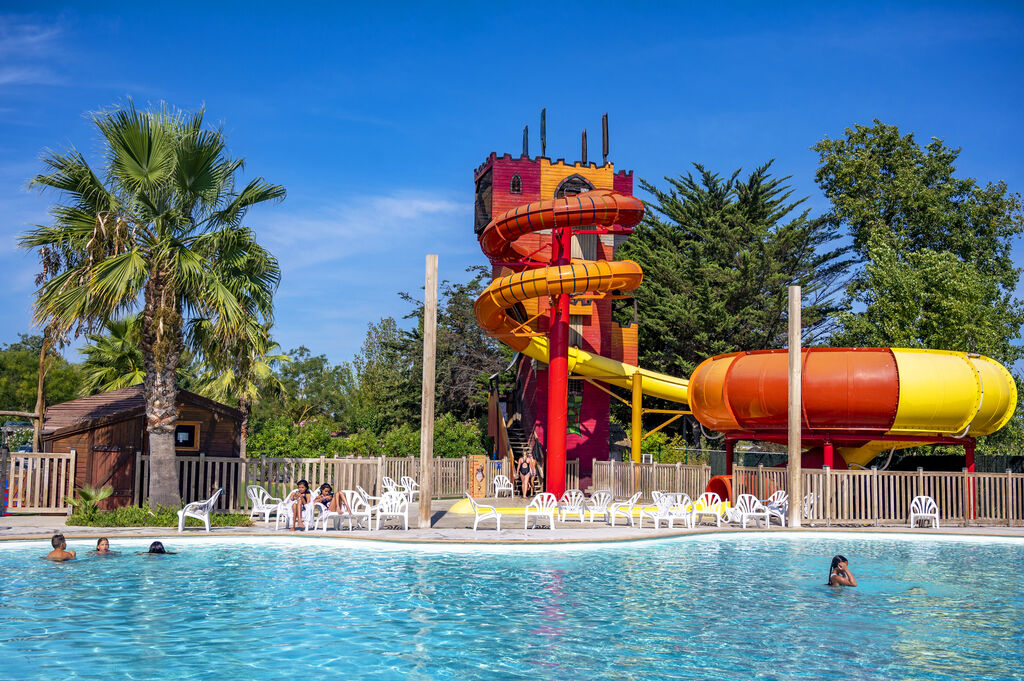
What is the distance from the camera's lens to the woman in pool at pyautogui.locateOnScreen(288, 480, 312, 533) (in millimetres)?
18203

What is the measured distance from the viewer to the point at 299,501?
18.3m

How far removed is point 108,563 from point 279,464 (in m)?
6.49

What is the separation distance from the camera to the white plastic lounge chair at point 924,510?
2108 centimetres

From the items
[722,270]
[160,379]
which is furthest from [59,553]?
[722,270]

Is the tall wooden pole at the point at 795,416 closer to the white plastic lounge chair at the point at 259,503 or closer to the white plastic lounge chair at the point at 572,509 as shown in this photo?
the white plastic lounge chair at the point at 572,509

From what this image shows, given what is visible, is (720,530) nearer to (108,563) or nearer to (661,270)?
(108,563)

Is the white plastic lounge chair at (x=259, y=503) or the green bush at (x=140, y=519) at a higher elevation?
the white plastic lounge chair at (x=259, y=503)

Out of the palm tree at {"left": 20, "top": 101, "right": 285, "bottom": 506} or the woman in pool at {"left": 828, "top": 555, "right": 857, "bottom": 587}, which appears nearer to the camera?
the woman in pool at {"left": 828, "top": 555, "right": 857, "bottom": 587}

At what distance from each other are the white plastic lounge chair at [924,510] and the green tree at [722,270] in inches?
843

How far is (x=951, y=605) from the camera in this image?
1185 cm

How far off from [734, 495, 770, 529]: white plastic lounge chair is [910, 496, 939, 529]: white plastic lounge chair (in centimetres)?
337

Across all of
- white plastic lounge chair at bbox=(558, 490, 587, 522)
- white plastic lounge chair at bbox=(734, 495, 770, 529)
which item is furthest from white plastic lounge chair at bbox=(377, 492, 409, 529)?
white plastic lounge chair at bbox=(734, 495, 770, 529)

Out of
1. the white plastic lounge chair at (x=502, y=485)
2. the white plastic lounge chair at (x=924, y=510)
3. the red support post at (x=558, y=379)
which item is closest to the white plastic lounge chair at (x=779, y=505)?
the white plastic lounge chair at (x=924, y=510)

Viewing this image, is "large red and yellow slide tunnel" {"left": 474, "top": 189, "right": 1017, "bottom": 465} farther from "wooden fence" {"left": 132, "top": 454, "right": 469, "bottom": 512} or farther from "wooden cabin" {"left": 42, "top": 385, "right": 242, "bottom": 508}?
"wooden cabin" {"left": 42, "top": 385, "right": 242, "bottom": 508}
